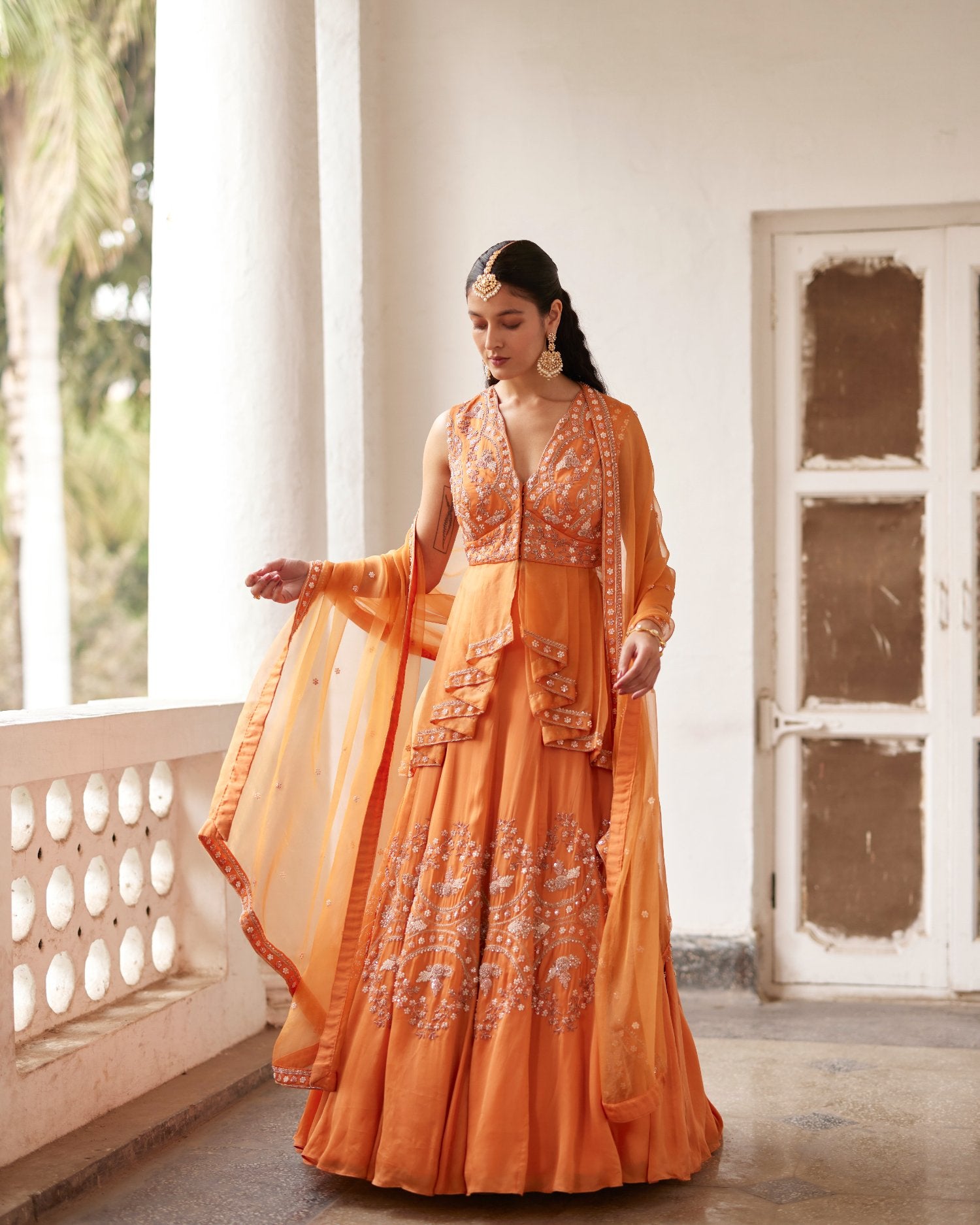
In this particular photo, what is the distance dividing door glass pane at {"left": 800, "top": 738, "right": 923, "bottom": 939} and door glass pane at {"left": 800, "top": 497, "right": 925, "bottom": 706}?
181 mm

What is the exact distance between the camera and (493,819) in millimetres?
2572

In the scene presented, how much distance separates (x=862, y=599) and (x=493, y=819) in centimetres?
205

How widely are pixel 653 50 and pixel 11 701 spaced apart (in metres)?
14.6

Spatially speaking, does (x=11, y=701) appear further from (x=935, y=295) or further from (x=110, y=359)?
(x=935, y=295)

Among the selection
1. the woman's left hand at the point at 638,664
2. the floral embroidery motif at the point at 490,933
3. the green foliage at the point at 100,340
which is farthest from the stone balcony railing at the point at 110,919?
the green foliage at the point at 100,340

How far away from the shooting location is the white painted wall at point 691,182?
4.06m

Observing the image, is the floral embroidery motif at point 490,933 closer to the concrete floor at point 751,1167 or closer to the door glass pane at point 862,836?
the concrete floor at point 751,1167

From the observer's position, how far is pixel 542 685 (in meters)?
2.58

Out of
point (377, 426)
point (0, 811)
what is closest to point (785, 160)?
point (377, 426)

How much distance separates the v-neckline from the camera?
262 centimetres

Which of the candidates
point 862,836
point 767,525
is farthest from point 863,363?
point 862,836

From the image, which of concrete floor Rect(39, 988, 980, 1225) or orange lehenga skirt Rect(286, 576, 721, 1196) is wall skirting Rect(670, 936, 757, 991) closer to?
concrete floor Rect(39, 988, 980, 1225)

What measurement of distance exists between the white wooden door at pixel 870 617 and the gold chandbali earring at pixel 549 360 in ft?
5.73

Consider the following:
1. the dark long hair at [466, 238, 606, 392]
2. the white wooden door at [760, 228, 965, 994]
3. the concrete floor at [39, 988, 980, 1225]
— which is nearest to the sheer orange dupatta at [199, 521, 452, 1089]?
the concrete floor at [39, 988, 980, 1225]
